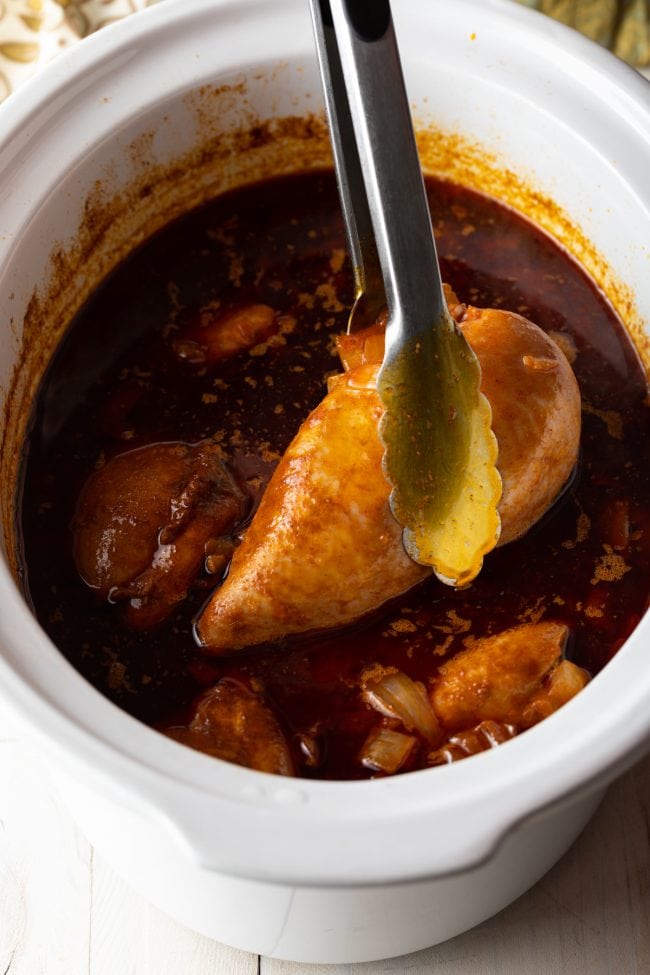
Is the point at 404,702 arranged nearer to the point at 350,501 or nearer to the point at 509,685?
the point at 509,685

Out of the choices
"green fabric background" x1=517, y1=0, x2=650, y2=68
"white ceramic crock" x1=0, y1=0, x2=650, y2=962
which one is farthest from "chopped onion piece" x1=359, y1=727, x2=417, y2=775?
"green fabric background" x1=517, y1=0, x2=650, y2=68

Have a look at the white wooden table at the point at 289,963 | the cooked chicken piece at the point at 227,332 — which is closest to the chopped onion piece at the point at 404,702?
the white wooden table at the point at 289,963

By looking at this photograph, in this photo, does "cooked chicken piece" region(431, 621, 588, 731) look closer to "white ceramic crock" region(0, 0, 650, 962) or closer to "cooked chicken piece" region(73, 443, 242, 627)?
"white ceramic crock" region(0, 0, 650, 962)

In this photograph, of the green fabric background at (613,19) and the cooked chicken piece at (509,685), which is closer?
the cooked chicken piece at (509,685)

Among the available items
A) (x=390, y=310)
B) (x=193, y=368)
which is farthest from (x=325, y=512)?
(x=193, y=368)

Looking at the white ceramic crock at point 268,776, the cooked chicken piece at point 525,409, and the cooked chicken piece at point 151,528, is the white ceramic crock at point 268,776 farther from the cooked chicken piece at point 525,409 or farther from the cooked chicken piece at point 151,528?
the cooked chicken piece at point 525,409

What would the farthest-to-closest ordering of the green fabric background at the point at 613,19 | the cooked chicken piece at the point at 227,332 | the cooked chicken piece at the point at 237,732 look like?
the green fabric background at the point at 613,19, the cooked chicken piece at the point at 227,332, the cooked chicken piece at the point at 237,732

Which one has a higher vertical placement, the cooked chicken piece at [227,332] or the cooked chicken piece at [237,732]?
the cooked chicken piece at [227,332]

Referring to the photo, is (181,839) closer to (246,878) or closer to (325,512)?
(246,878)

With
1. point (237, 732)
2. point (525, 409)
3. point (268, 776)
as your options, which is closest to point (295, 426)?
point (525, 409)
